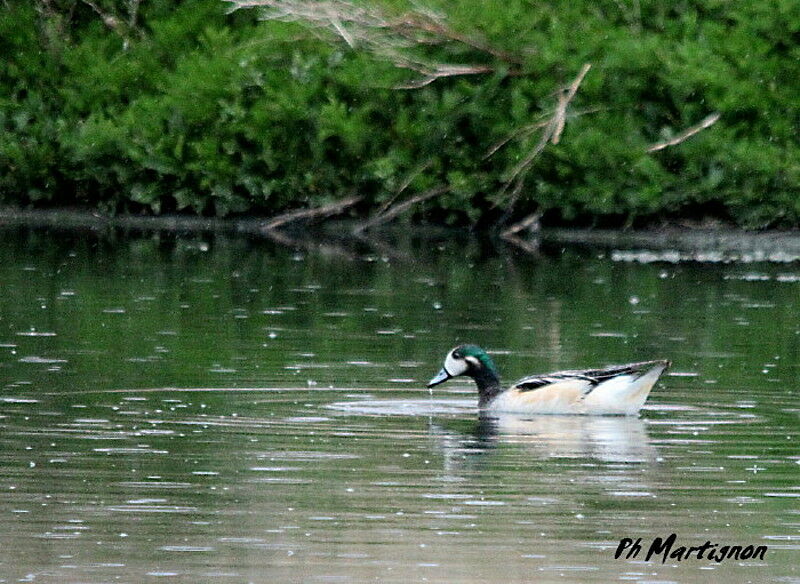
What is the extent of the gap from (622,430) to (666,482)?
7.19ft

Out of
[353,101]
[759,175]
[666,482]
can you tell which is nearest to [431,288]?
[759,175]

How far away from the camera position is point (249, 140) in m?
36.9

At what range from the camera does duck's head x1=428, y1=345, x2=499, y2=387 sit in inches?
621

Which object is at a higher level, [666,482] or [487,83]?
[487,83]

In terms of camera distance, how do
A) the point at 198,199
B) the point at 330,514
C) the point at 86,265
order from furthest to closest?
1. the point at 198,199
2. the point at 86,265
3. the point at 330,514

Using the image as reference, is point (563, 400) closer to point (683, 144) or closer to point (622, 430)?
point (622, 430)

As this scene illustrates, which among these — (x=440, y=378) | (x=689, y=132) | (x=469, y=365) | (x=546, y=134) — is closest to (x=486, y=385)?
(x=469, y=365)

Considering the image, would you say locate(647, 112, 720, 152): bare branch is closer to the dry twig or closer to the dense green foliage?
the dense green foliage

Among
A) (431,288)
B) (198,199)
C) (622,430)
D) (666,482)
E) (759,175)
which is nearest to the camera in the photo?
(666,482)

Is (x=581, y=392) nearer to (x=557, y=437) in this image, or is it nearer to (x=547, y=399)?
(x=547, y=399)

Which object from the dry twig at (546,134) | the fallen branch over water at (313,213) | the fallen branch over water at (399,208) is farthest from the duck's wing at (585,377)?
the fallen branch over water at (313,213)

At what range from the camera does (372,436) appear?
551 inches

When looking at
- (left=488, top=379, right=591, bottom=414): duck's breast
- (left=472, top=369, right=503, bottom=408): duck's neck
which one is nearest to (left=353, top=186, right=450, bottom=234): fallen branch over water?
(left=472, top=369, right=503, bottom=408): duck's neck

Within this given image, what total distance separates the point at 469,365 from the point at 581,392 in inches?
35.2
